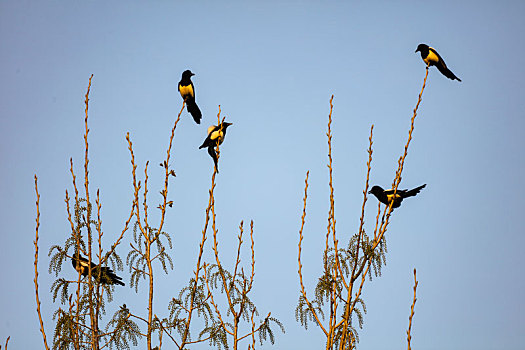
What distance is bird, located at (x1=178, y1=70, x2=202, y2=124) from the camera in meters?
7.73

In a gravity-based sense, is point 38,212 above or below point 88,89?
below

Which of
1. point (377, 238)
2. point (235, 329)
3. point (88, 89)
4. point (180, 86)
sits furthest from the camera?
point (180, 86)

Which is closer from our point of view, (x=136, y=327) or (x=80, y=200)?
(x=136, y=327)

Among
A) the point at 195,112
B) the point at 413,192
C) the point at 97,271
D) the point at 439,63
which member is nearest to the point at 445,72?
the point at 439,63

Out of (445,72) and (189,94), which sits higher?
(189,94)

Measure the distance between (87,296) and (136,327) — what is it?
0.33 metres

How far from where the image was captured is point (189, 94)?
7.97 meters

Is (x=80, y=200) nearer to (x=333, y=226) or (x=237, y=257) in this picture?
(x=237, y=257)

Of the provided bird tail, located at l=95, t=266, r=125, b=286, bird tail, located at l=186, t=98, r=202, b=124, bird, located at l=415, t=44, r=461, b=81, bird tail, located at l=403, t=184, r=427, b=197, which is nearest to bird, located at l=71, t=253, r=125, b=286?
bird tail, located at l=95, t=266, r=125, b=286

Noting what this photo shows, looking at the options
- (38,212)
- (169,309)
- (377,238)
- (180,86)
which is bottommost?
(169,309)

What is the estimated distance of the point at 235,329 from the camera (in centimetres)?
292

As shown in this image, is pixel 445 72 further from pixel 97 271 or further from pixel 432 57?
pixel 97 271

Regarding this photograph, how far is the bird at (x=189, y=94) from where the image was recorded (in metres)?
7.73

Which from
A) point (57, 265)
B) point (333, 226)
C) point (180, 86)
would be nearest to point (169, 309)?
point (57, 265)
